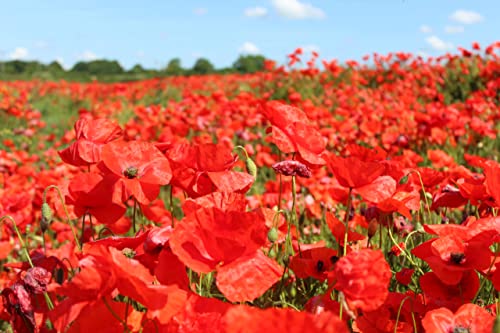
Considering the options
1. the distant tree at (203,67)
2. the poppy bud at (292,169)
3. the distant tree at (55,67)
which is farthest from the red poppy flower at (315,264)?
the distant tree at (203,67)

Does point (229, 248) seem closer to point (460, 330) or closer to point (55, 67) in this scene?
point (460, 330)

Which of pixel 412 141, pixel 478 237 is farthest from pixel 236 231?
pixel 412 141

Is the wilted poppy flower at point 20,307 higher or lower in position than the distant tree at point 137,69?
lower

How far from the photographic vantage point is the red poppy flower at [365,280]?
2.88ft

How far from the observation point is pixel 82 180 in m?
1.33

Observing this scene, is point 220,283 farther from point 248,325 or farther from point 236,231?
point 248,325

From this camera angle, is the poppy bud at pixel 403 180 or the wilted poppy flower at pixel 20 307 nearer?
the wilted poppy flower at pixel 20 307

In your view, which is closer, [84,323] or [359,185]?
Result: [84,323]

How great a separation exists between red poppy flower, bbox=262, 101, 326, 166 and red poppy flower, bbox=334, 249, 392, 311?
0.51 meters

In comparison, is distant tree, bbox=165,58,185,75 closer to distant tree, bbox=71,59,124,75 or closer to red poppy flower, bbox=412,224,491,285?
distant tree, bbox=71,59,124,75

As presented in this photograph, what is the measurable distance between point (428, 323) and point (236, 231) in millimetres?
350

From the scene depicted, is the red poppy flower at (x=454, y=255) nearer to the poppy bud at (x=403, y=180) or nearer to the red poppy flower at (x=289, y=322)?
the poppy bud at (x=403, y=180)

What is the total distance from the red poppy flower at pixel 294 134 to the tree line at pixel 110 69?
15.9 metres

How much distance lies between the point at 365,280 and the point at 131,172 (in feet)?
2.03
